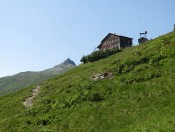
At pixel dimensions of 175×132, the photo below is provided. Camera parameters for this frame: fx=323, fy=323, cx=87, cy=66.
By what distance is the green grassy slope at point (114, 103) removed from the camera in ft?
102

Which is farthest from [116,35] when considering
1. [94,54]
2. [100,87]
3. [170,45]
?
[100,87]

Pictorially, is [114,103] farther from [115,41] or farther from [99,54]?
[115,41]

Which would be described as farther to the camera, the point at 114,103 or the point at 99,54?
the point at 99,54

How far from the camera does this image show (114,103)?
3653 centimetres

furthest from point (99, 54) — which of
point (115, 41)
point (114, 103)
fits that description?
point (115, 41)

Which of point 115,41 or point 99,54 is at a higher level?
point 115,41

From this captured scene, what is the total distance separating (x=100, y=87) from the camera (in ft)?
142

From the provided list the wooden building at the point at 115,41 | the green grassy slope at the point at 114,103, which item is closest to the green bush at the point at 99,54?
the green grassy slope at the point at 114,103

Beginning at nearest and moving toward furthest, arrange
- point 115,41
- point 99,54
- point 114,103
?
point 114,103 < point 99,54 < point 115,41

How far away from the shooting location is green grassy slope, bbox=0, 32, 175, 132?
3097 centimetres

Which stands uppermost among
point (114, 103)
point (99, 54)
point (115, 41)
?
point (115, 41)

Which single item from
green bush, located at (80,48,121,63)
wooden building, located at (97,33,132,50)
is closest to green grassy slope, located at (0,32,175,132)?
green bush, located at (80,48,121,63)

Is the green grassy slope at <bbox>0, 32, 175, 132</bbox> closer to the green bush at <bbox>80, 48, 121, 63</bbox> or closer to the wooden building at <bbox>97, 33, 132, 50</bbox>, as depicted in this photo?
the green bush at <bbox>80, 48, 121, 63</bbox>

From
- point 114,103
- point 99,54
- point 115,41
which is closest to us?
point 114,103
